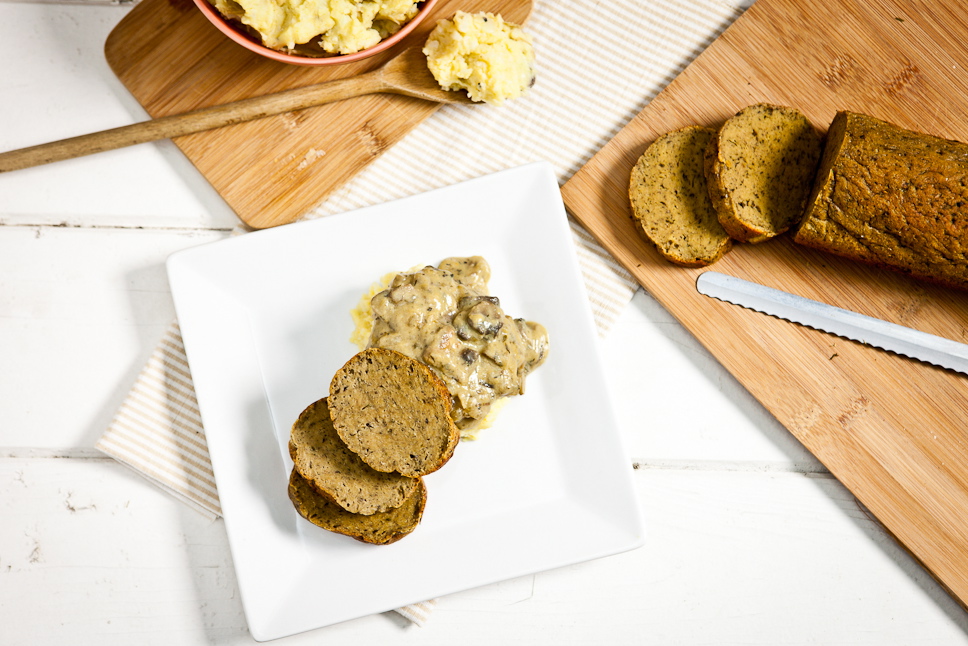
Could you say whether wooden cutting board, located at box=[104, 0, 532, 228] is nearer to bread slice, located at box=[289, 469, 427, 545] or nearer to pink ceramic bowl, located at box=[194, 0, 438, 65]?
pink ceramic bowl, located at box=[194, 0, 438, 65]

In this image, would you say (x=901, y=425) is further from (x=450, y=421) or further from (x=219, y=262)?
(x=219, y=262)

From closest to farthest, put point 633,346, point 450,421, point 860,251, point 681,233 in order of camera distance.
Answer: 1. point 450,421
2. point 860,251
3. point 681,233
4. point 633,346

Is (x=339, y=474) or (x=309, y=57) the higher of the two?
(x=309, y=57)

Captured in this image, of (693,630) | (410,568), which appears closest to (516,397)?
(410,568)

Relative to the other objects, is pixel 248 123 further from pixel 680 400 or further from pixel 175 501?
pixel 680 400

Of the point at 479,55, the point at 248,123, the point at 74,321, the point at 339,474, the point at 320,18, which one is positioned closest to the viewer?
the point at 320,18

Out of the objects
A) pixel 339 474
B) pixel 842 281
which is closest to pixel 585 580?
pixel 339 474
